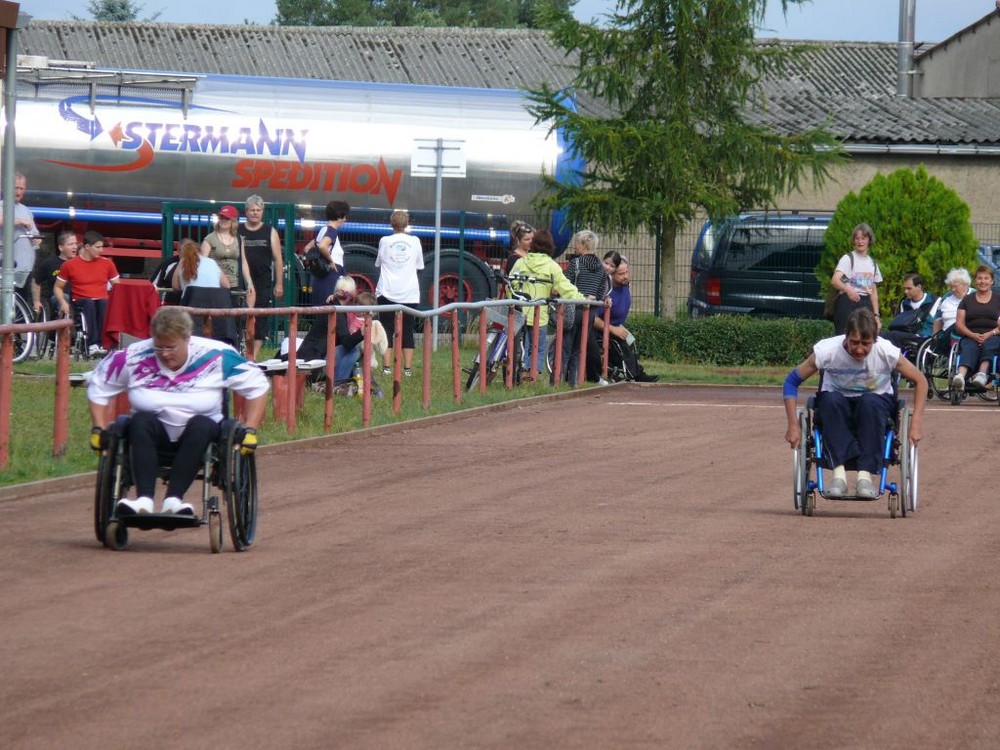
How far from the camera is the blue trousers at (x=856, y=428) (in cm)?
1125

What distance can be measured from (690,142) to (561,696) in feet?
76.9

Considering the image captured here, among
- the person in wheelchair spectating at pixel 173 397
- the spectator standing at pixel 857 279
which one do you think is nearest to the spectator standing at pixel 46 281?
the spectator standing at pixel 857 279

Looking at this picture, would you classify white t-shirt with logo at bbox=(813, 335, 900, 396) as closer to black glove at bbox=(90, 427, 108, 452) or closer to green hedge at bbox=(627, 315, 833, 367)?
black glove at bbox=(90, 427, 108, 452)

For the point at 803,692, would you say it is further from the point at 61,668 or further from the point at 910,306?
the point at 910,306

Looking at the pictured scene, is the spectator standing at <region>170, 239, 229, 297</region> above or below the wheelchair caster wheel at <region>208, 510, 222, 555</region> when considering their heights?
above

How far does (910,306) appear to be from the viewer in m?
23.9

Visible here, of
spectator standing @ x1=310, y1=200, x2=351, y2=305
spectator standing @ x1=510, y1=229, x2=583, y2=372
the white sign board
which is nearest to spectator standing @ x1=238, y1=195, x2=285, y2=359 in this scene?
spectator standing @ x1=310, y1=200, x2=351, y2=305

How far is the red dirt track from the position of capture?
19.6 feet

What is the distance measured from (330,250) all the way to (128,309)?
434cm

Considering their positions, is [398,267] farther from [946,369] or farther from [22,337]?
[946,369]

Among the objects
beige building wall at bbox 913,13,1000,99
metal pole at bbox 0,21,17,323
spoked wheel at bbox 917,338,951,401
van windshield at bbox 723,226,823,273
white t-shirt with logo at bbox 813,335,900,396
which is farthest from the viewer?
beige building wall at bbox 913,13,1000,99

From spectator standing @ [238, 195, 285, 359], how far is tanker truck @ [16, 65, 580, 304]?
586 centimetres

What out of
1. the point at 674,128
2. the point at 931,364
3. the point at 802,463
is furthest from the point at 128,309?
the point at 674,128

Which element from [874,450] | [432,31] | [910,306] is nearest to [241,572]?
[874,450]
